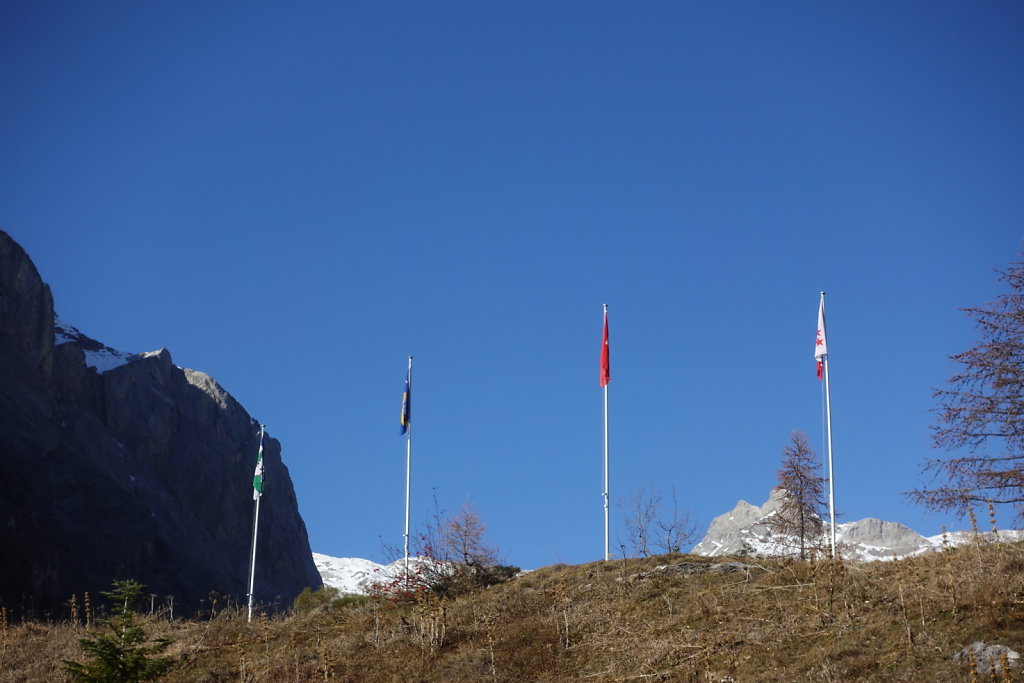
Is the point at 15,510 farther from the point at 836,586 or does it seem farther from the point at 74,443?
the point at 836,586

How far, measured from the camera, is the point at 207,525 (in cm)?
14675

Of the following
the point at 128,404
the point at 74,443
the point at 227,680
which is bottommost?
the point at 227,680

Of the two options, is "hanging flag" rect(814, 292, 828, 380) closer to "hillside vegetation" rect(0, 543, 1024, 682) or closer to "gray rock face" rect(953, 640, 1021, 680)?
"hillside vegetation" rect(0, 543, 1024, 682)

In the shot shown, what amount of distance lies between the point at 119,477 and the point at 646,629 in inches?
4843

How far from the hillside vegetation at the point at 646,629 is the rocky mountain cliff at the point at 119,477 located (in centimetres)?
7232

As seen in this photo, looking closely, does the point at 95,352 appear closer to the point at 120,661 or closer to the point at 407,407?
the point at 407,407

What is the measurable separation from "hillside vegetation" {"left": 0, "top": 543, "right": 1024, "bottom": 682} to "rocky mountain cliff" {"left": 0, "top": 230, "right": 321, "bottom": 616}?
72325 mm

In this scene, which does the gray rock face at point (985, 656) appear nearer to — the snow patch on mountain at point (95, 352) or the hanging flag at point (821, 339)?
the hanging flag at point (821, 339)

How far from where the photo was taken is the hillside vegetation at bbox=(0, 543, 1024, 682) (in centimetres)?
1434

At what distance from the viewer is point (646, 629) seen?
1736 centimetres

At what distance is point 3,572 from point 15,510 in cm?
797

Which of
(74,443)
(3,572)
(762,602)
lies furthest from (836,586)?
(74,443)

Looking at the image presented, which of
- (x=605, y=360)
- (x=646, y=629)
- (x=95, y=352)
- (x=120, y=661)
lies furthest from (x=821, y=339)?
(x=95, y=352)

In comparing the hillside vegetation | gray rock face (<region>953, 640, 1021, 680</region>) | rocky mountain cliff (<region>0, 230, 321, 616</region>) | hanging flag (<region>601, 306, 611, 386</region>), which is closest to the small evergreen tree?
the hillside vegetation
